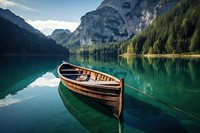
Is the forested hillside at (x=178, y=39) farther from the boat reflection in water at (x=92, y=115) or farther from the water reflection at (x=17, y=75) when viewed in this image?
the boat reflection in water at (x=92, y=115)

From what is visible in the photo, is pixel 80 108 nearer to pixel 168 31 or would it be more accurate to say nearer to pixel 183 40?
pixel 183 40

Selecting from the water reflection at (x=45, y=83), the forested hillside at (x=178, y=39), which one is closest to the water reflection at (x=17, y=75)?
the water reflection at (x=45, y=83)

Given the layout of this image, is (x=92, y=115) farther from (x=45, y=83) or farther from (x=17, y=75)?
(x=17, y=75)

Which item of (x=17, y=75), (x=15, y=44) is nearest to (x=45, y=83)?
(x=17, y=75)

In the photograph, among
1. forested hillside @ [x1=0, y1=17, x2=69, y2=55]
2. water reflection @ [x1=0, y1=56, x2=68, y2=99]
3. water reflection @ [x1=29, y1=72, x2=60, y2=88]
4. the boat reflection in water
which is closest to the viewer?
the boat reflection in water

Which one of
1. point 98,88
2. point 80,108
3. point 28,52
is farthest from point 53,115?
point 28,52

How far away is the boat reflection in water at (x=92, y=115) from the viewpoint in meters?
10.4

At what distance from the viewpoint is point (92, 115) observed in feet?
40.9

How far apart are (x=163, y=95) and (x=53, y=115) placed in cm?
1154

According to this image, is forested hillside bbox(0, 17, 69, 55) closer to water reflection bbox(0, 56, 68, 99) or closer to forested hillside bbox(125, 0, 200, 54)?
water reflection bbox(0, 56, 68, 99)

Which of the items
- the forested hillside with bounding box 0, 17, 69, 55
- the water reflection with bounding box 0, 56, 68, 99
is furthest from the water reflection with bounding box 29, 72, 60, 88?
the forested hillside with bounding box 0, 17, 69, 55

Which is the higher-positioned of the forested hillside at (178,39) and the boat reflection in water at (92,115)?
the forested hillside at (178,39)

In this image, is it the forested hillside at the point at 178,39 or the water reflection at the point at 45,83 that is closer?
the water reflection at the point at 45,83

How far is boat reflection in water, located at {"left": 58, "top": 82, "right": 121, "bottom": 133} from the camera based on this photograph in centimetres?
1042
